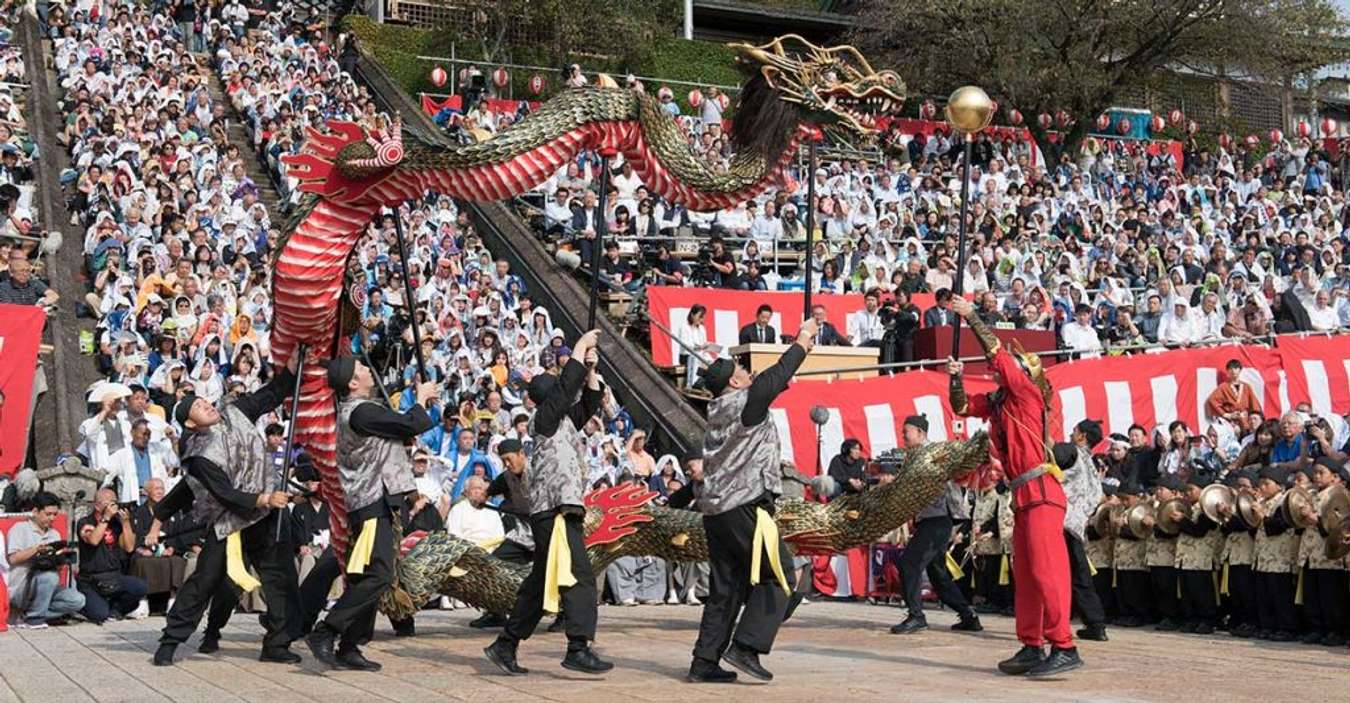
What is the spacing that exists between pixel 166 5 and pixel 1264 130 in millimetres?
27857

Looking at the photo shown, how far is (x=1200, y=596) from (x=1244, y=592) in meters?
0.47

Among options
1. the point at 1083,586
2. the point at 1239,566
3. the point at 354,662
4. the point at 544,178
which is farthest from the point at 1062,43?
the point at 354,662

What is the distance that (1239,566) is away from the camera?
1287 cm

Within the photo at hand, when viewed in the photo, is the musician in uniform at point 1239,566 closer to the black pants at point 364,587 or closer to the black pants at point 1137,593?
the black pants at point 1137,593

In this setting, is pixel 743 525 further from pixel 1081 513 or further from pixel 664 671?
pixel 1081 513

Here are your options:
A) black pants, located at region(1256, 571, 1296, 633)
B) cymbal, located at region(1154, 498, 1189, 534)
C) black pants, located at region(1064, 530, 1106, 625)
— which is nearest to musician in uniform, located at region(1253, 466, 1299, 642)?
black pants, located at region(1256, 571, 1296, 633)

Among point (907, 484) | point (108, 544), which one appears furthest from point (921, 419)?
point (108, 544)

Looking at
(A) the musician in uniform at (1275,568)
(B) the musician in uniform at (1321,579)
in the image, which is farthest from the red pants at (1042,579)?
(A) the musician in uniform at (1275,568)

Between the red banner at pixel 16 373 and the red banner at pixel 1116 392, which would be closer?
the red banner at pixel 16 373

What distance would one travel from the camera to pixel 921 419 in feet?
42.4

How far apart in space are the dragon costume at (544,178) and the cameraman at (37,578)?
377 centimetres

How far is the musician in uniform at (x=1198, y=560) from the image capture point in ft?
43.2

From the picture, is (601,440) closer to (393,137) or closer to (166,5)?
(393,137)

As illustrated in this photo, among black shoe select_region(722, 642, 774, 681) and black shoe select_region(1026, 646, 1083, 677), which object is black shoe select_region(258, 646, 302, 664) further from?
black shoe select_region(1026, 646, 1083, 677)
